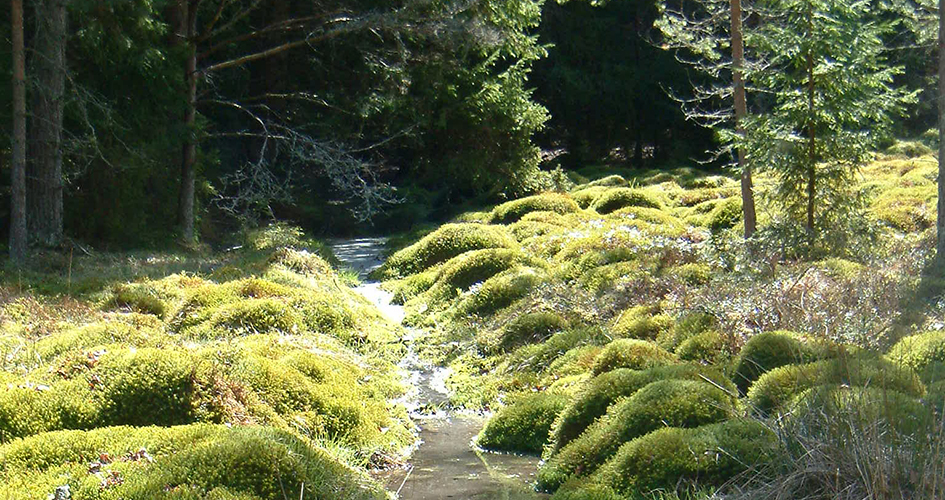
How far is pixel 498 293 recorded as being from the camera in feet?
41.4

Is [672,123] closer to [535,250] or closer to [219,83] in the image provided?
[219,83]

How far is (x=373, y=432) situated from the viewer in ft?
25.9

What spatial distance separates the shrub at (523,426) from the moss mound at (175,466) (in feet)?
6.00

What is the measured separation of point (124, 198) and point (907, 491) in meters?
15.9

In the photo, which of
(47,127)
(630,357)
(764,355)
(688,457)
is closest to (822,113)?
(630,357)

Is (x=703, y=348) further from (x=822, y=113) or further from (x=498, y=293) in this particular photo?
(x=822, y=113)

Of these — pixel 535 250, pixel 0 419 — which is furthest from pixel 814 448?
pixel 535 250

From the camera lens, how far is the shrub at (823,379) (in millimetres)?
6003

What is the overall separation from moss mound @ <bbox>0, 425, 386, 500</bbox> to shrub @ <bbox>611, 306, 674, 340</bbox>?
4.23 metres

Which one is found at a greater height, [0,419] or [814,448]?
[814,448]

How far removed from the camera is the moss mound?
212 inches

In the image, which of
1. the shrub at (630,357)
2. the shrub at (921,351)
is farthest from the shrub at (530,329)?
the shrub at (921,351)

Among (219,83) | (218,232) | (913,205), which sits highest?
(219,83)

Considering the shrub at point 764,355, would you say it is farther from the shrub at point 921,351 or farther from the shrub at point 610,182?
the shrub at point 610,182
